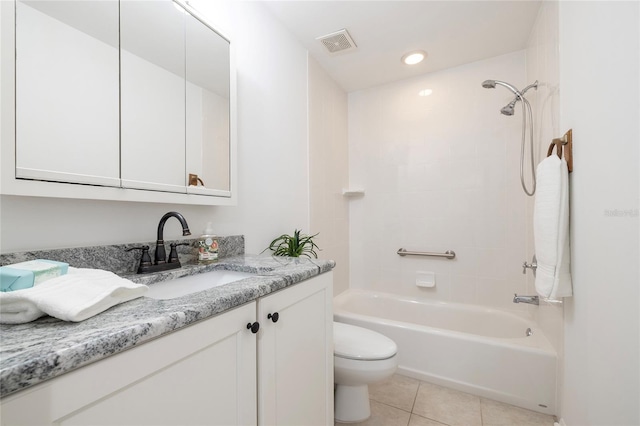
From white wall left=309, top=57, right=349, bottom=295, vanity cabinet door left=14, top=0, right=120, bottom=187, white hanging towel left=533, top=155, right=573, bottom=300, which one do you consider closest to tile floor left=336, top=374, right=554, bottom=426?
white hanging towel left=533, top=155, right=573, bottom=300

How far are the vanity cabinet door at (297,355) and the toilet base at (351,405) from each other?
12.9 inches

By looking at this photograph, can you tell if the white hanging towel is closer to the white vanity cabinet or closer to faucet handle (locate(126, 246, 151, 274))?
the white vanity cabinet

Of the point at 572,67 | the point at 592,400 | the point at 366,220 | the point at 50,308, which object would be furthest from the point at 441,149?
the point at 50,308

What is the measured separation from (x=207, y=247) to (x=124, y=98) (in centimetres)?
62

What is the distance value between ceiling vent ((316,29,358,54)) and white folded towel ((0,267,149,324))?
1942 millimetres

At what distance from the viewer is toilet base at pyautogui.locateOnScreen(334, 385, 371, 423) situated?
147cm

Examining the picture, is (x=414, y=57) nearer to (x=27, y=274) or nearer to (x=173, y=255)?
(x=173, y=255)

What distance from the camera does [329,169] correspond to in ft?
7.79

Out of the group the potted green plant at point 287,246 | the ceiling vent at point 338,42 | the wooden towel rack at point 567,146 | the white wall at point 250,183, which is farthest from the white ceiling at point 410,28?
the potted green plant at point 287,246

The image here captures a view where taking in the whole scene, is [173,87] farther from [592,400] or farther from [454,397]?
[454,397]

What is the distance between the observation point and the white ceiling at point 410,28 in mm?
1643

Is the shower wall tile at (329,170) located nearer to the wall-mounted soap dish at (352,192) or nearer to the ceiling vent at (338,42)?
the wall-mounted soap dish at (352,192)

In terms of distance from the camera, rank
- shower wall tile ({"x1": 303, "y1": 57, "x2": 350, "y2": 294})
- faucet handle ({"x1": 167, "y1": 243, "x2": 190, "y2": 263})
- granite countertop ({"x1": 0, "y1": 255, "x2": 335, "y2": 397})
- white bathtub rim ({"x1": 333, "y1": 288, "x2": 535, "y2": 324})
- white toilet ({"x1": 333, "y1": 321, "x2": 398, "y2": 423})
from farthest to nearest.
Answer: shower wall tile ({"x1": 303, "y1": 57, "x2": 350, "y2": 294}) → white bathtub rim ({"x1": 333, "y1": 288, "x2": 535, "y2": 324}) → white toilet ({"x1": 333, "y1": 321, "x2": 398, "y2": 423}) → faucet handle ({"x1": 167, "y1": 243, "x2": 190, "y2": 263}) → granite countertop ({"x1": 0, "y1": 255, "x2": 335, "y2": 397})

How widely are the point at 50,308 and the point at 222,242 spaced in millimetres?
828
